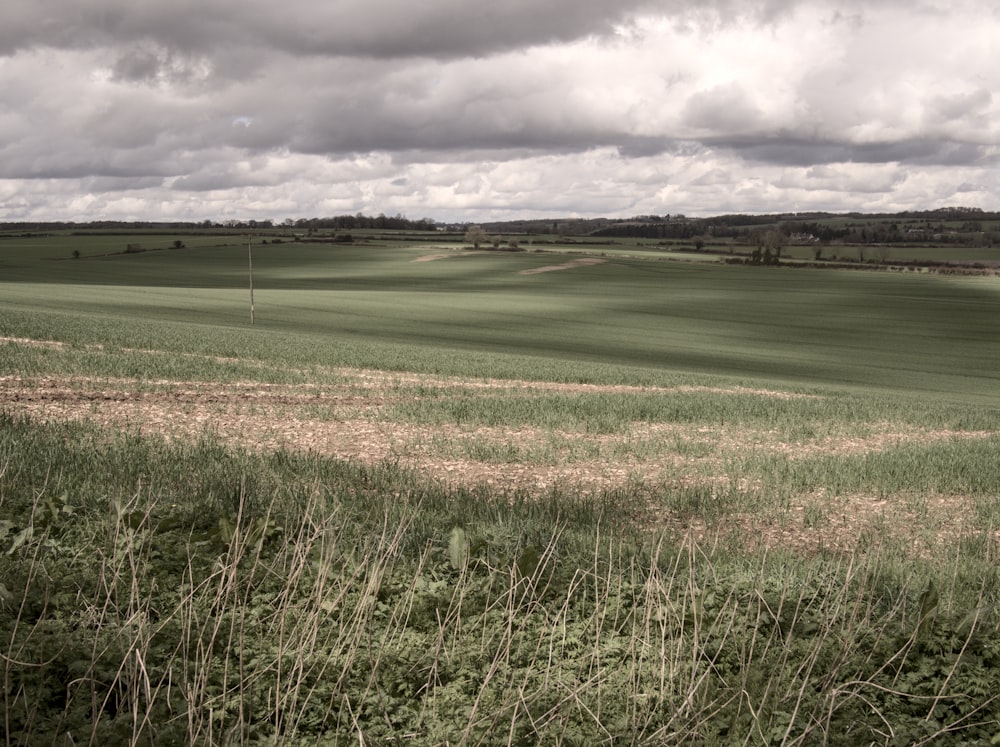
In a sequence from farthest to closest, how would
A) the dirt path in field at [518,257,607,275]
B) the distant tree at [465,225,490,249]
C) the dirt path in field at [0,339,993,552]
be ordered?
the distant tree at [465,225,490,249] → the dirt path in field at [518,257,607,275] → the dirt path in field at [0,339,993,552]

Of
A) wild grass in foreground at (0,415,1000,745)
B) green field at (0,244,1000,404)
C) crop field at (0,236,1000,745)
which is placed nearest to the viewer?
wild grass in foreground at (0,415,1000,745)

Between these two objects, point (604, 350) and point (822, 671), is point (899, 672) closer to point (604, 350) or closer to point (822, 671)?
point (822, 671)

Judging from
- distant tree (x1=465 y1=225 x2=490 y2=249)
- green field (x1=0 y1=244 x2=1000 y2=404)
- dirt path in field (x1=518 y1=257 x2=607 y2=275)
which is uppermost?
distant tree (x1=465 y1=225 x2=490 y2=249)

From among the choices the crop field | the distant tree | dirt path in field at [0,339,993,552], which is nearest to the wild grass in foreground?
the crop field

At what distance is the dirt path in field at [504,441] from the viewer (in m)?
12.2

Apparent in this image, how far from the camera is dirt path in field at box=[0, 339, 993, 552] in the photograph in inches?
482

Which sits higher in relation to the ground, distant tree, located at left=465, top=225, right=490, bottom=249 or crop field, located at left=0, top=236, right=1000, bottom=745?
distant tree, located at left=465, top=225, right=490, bottom=249

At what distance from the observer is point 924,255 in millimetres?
122125

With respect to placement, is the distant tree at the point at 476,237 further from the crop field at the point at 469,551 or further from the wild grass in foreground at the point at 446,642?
the wild grass in foreground at the point at 446,642

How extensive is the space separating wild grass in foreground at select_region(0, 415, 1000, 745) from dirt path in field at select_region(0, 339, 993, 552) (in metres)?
3.69

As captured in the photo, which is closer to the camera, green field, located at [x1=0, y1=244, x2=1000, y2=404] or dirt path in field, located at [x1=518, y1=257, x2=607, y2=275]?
green field, located at [x1=0, y1=244, x2=1000, y2=404]

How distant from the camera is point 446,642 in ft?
19.4

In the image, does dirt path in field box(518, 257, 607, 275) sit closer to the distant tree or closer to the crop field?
the distant tree

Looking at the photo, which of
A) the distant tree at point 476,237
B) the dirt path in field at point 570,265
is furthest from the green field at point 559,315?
the distant tree at point 476,237
